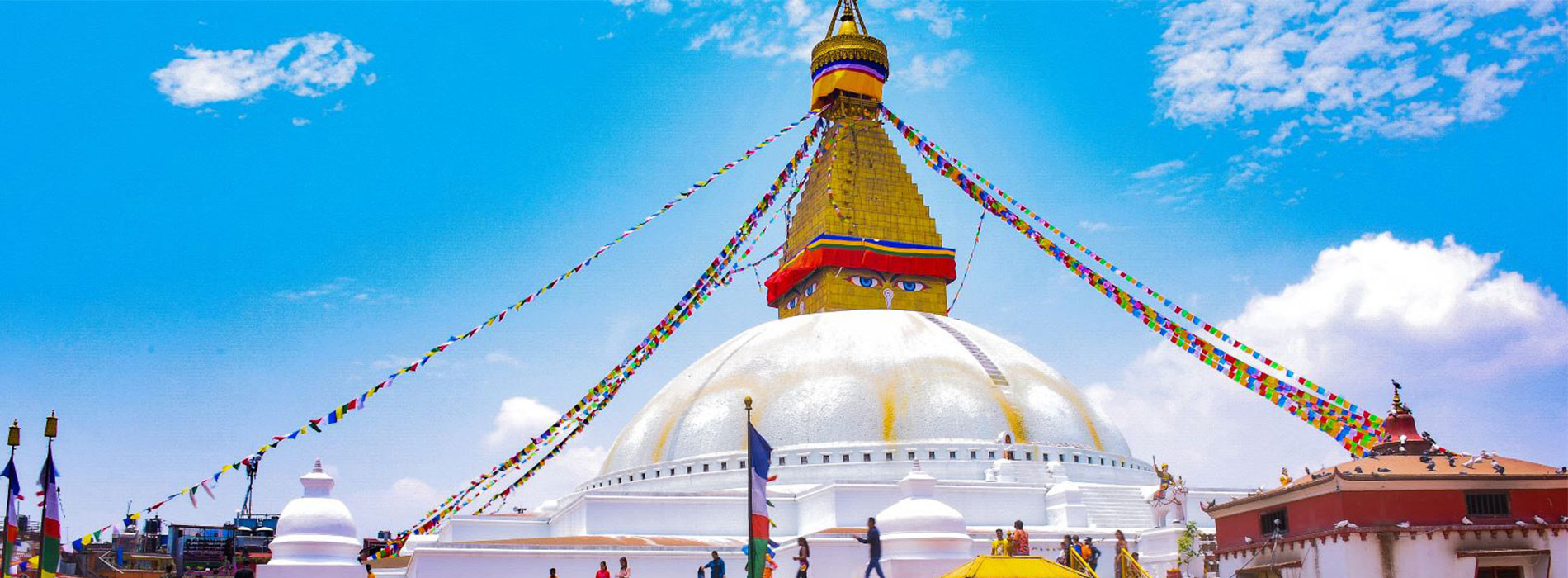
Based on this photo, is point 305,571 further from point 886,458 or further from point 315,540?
point 886,458

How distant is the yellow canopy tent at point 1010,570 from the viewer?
37.6 ft

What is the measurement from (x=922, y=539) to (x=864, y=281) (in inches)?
590

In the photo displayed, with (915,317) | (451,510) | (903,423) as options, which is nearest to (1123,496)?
(903,423)

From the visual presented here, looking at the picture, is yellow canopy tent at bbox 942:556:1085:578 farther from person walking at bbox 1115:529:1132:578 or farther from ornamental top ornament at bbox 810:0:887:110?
ornamental top ornament at bbox 810:0:887:110

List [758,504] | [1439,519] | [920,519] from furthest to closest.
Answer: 1. [920,519]
2. [1439,519]
3. [758,504]

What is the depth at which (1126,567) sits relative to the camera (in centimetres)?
1759

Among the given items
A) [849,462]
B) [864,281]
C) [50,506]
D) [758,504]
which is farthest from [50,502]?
[864,281]

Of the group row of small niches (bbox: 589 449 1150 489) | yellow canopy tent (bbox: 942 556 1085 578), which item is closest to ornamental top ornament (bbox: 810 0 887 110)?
row of small niches (bbox: 589 449 1150 489)

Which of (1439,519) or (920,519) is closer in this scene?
(1439,519)

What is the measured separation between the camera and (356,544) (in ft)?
55.9

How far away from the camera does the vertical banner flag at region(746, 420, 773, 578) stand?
13.0 m

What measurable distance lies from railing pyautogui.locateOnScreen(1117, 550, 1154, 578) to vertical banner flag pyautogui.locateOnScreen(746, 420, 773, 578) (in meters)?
6.00

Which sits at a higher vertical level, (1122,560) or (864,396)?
(864,396)

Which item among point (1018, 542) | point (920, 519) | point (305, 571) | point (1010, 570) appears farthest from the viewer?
point (920, 519)
